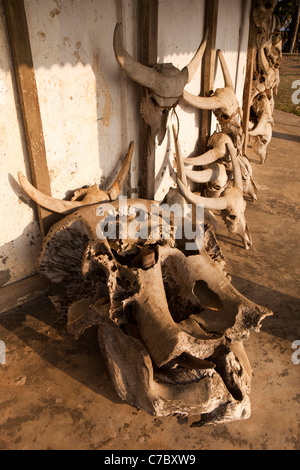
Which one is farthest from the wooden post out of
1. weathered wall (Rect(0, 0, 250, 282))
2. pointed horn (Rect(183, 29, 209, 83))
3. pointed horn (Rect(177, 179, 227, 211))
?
pointed horn (Rect(177, 179, 227, 211))

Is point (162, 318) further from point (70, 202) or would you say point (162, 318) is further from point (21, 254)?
point (21, 254)

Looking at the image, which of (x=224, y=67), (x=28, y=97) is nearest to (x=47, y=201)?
(x=28, y=97)

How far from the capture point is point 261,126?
7520mm

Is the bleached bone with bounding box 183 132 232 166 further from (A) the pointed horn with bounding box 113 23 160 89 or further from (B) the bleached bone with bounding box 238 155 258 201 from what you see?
(A) the pointed horn with bounding box 113 23 160 89

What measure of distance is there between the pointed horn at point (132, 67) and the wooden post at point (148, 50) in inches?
12.2

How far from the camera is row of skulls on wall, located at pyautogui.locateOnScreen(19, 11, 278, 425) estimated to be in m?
2.85

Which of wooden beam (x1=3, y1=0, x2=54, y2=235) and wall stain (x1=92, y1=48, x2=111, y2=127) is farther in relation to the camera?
wall stain (x1=92, y1=48, x2=111, y2=127)

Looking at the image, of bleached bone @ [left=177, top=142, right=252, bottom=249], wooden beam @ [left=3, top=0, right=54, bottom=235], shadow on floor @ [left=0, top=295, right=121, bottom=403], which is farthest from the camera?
bleached bone @ [left=177, top=142, right=252, bottom=249]

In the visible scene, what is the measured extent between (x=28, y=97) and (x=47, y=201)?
0.95 m

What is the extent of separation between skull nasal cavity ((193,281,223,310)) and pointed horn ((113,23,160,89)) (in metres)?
2.18

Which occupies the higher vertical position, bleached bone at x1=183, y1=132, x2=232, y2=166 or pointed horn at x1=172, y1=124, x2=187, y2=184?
pointed horn at x1=172, y1=124, x2=187, y2=184

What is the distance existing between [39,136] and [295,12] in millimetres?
20565

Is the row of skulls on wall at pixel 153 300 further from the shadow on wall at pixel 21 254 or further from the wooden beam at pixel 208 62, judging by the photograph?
the wooden beam at pixel 208 62

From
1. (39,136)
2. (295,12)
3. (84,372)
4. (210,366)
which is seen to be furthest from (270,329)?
(295,12)
